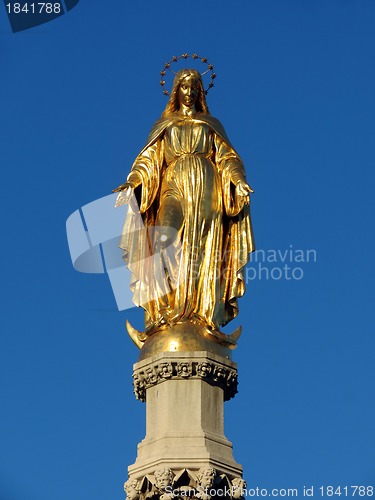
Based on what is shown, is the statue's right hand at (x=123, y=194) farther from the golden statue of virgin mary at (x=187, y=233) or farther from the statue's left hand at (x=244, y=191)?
the statue's left hand at (x=244, y=191)

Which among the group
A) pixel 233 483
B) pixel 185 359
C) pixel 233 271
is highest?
pixel 233 271

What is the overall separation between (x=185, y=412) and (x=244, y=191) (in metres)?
3.92

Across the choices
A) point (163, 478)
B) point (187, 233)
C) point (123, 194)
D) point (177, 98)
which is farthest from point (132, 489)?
point (177, 98)

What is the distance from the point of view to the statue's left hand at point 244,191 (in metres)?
26.6

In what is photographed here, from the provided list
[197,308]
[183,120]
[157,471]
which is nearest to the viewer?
[157,471]

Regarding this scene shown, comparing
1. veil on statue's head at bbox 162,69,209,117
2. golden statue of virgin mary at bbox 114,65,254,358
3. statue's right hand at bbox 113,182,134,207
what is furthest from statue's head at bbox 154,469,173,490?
veil on statue's head at bbox 162,69,209,117

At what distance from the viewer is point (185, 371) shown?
25.0 m

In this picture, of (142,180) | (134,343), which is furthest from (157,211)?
(134,343)

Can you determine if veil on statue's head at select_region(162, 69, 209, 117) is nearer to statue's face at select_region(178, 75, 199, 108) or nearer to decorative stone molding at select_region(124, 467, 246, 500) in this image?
statue's face at select_region(178, 75, 199, 108)

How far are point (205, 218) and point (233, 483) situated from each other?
464 centimetres

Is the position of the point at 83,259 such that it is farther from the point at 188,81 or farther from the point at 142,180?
the point at 188,81

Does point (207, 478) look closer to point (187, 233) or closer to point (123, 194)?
point (187, 233)

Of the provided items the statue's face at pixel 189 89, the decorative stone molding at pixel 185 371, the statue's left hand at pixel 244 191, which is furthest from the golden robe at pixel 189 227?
the decorative stone molding at pixel 185 371

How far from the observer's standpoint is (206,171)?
27188 millimetres
